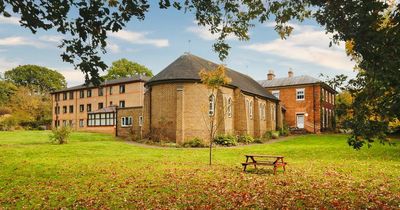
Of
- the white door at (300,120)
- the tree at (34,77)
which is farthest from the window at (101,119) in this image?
the tree at (34,77)

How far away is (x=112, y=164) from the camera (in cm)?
1842

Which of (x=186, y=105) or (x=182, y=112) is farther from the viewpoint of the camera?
(x=186, y=105)

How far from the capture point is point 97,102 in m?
60.3

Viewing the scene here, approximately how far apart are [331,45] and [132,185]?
330 inches

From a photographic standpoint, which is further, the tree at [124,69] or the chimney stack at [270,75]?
the tree at [124,69]

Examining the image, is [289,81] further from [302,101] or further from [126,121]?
[126,121]

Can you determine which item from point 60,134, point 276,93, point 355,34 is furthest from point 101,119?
point 355,34

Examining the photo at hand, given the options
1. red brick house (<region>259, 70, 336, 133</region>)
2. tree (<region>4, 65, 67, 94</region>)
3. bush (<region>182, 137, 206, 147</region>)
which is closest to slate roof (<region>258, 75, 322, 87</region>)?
red brick house (<region>259, 70, 336, 133</region>)

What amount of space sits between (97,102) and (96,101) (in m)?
0.35

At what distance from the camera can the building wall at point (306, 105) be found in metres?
50.4

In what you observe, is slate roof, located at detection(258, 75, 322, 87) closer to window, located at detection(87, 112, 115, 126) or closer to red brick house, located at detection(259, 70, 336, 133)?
red brick house, located at detection(259, 70, 336, 133)

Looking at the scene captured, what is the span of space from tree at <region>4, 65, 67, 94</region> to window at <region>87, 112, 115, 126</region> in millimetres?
43906

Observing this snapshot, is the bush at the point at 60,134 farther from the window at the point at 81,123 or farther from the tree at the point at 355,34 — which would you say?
the window at the point at 81,123

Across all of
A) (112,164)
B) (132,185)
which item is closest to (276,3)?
(132,185)
